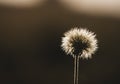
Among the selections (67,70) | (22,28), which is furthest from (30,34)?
(67,70)

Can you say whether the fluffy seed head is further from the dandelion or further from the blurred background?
the blurred background

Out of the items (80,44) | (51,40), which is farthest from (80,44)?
(51,40)

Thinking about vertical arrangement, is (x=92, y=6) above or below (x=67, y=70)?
above

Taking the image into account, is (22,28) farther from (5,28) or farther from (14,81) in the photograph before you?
(14,81)

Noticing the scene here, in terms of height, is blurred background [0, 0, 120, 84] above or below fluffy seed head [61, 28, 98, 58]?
above

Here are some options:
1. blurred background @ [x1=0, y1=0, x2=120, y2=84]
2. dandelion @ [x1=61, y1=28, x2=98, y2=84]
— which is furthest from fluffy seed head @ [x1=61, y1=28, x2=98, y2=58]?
blurred background @ [x1=0, y1=0, x2=120, y2=84]

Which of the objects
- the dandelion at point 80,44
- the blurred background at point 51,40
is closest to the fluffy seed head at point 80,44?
the dandelion at point 80,44
